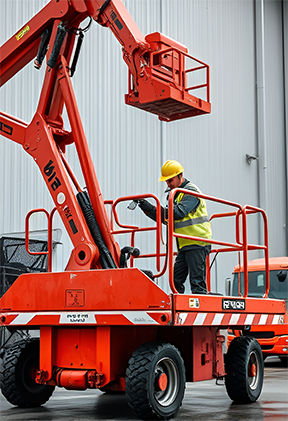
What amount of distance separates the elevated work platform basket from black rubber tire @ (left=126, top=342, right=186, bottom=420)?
2716 mm

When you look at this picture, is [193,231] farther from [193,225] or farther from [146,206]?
[146,206]

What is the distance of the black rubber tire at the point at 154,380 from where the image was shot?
6277 mm

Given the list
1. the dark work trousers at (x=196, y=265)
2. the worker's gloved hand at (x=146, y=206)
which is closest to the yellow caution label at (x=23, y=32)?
the worker's gloved hand at (x=146, y=206)

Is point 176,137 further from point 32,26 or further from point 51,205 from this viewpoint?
point 32,26

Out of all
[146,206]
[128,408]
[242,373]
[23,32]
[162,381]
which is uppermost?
[23,32]

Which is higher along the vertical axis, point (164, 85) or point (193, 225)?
point (164, 85)

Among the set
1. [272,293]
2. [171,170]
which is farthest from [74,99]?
[272,293]

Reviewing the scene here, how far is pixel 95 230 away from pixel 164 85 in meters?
1.82

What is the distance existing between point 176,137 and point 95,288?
12.8 meters

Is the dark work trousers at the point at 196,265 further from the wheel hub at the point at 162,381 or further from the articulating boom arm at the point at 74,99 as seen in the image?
the wheel hub at the point at 162,381

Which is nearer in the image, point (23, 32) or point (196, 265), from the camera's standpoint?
point (196, 265)

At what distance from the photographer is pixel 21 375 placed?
7.58 metres

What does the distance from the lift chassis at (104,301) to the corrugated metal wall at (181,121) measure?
563 cm

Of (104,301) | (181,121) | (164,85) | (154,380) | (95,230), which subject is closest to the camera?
(154,380)
